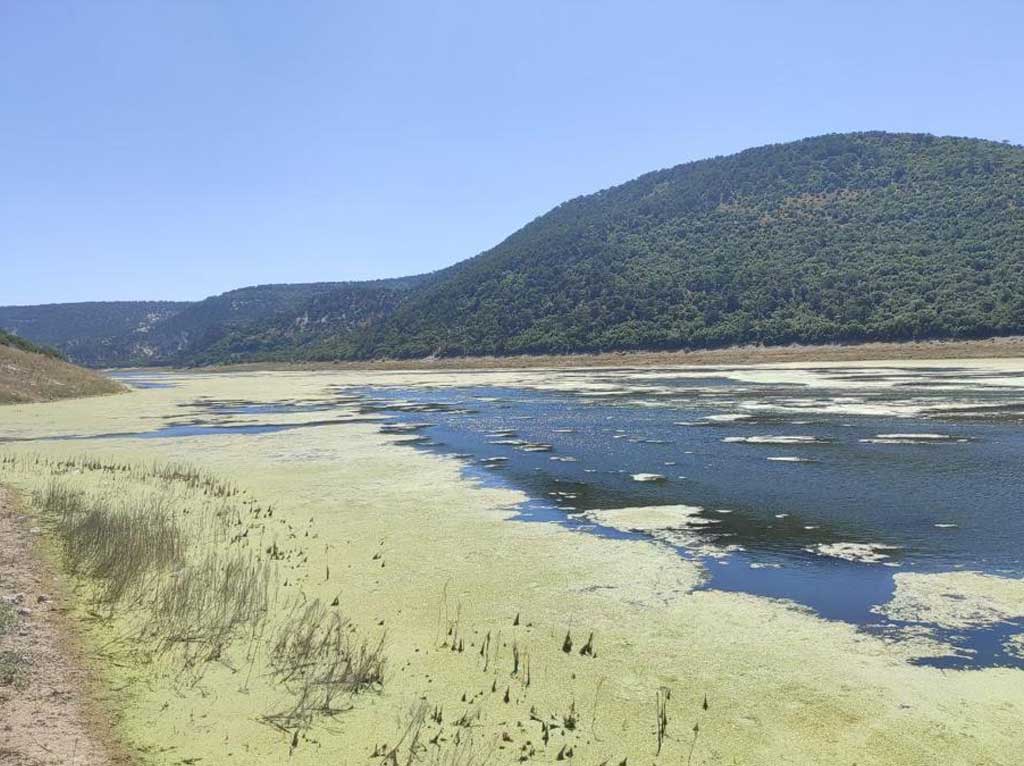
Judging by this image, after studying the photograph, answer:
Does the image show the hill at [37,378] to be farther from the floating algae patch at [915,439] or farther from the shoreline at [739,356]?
the shoreline at [739,356]

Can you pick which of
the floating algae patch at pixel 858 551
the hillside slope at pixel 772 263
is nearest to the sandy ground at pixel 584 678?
the floating algae patch at pixel 858 551

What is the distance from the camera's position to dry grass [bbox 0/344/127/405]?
175 feet

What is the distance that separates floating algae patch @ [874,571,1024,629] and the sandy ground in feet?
1.07

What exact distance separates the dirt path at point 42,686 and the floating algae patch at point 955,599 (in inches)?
373

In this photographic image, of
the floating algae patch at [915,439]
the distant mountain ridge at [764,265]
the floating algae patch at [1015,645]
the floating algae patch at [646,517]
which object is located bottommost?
the floating algae patch at [1015,645]

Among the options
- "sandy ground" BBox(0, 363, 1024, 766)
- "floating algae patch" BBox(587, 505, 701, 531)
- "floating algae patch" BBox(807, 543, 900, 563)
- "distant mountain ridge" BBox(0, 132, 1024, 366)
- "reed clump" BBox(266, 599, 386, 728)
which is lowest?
"floating algae patch" BBox(807, 543, 900, 563)

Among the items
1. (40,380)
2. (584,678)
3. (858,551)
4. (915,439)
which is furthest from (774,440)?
(40,380)

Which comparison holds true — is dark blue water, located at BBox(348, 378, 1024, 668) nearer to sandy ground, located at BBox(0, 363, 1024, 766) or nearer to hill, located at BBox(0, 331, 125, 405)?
sandy ground, located at BBox(0, 363, 1024, 766)

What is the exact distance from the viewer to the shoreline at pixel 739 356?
7075 cm

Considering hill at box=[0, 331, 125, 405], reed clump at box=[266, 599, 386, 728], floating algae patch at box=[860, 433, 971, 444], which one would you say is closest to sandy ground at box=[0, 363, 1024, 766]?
reed clump at box=[266, 599, 386, 728]

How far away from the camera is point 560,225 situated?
614 feet

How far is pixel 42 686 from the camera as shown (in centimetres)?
739

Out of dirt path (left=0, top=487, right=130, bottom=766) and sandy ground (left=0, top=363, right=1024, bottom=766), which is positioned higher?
dirt path (left=0, top=487, right=130, bottom=766)

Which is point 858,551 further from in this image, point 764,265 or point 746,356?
point 764,265
